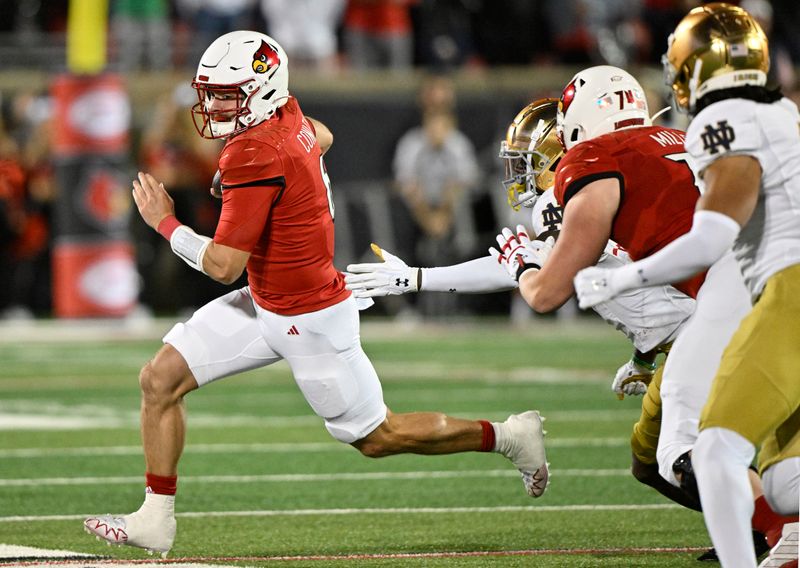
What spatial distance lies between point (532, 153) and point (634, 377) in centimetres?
85

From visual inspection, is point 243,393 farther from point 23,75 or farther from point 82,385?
point 23,75

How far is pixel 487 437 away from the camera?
5656 mm

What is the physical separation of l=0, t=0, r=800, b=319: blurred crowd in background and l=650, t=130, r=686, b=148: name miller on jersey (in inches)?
367

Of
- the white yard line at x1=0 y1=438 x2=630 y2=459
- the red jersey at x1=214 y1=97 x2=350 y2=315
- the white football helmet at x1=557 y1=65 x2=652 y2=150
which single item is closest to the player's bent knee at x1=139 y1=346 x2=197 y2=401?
the red jersey at x1=214 y1=97 x2=350 y2=315

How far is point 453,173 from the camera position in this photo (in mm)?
14586

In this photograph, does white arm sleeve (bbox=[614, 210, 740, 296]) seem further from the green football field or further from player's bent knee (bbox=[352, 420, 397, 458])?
player's bent knee (bbox=[352, 420, 397, 458])

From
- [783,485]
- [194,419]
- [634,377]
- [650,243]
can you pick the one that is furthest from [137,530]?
[194,419]

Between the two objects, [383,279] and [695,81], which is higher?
[695,81]

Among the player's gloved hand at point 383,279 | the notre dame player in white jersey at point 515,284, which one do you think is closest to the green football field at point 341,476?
the notre dame player in white jersey at point 515,284

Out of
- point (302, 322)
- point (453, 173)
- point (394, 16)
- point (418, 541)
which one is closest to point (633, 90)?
point (302, 322)

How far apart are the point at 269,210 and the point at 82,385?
573 centimetres

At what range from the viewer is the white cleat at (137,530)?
199 inches

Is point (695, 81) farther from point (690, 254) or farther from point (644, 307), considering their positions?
point (644, 307)

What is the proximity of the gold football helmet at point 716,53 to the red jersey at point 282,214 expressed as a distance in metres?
1.51
